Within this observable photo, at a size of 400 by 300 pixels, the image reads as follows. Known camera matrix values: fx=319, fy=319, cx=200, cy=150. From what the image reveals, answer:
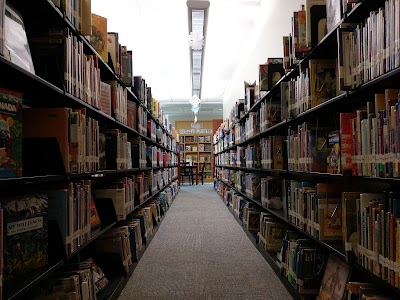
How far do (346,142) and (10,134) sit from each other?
1.47 meters

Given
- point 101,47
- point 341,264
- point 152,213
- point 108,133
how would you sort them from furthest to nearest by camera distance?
point 152,213, point 108,133, point 101,47, point 341,264

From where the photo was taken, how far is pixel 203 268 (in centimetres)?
286

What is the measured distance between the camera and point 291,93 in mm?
2467

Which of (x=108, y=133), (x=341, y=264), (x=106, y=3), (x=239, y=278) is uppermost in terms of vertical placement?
(x=106, y=3)

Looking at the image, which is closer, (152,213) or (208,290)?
(208,290)

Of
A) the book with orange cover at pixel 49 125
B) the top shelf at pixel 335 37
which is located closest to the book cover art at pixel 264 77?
the top shelf at pixel 335 37

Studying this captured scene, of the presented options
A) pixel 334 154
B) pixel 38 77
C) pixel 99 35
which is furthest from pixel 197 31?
pixel 38 77

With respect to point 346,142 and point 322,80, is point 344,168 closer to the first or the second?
point 346,142

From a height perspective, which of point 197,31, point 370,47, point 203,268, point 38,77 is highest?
point 197,31

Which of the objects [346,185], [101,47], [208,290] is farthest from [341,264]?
[101,47]

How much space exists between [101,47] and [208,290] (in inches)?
77.6

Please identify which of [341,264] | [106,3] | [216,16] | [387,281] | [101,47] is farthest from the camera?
[216,16]

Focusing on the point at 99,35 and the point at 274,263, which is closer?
the point at 99,35

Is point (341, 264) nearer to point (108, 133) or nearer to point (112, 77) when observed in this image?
point (108, 133)
